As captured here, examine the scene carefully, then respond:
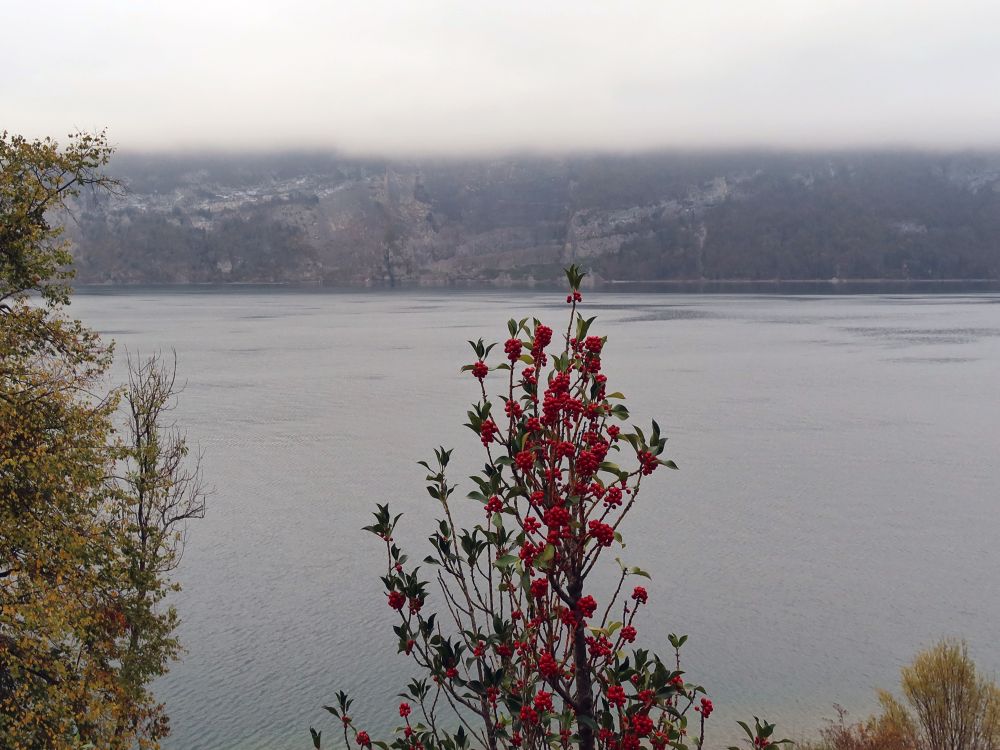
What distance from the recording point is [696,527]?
4597cm

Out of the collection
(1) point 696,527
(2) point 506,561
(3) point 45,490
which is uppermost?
(2) point 506,561

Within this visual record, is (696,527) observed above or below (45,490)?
below

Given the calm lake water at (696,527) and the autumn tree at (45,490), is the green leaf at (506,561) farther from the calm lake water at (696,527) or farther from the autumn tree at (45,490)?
the calm lake water at (696,527)

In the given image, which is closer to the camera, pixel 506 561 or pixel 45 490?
pixel 506 561

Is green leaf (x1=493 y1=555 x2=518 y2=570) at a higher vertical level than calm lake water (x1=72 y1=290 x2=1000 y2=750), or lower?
higher

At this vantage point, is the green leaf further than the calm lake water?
No

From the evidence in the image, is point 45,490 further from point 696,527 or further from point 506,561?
point 696,527

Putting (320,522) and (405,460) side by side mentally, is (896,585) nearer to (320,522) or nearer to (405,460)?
(320,522)

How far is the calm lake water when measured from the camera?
2939 cm

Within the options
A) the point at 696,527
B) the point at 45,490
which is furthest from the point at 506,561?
the point at 696,527

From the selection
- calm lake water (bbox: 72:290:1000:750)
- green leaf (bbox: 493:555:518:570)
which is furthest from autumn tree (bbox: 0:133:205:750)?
calm lake water (bbox: 72:290:1000:750)

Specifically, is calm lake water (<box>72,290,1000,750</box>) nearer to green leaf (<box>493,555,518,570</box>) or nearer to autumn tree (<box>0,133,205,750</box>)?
autumn tree (<box>0,133,205,750</box>)

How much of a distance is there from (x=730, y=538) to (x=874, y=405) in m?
44.1

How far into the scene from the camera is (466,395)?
87875 mm
